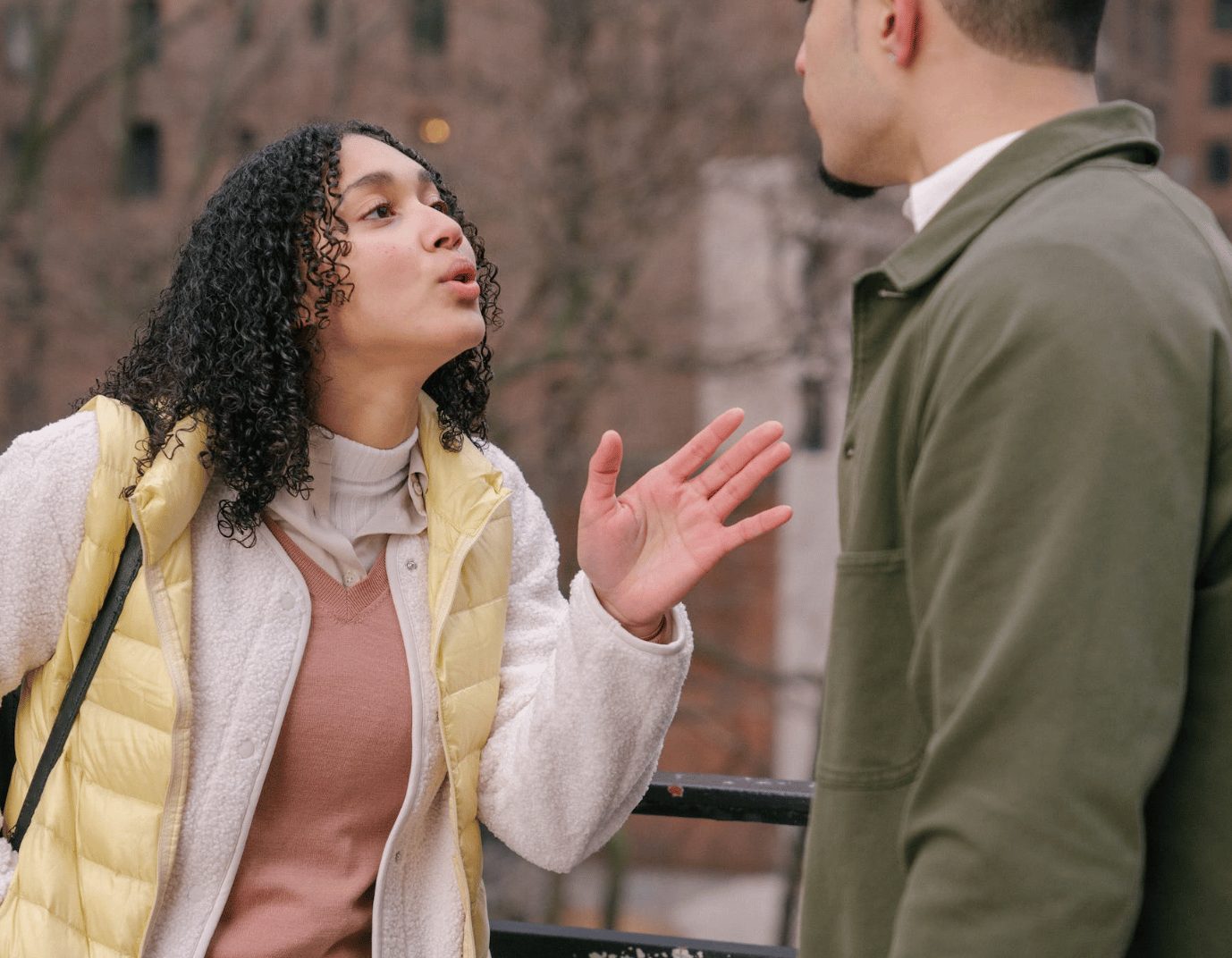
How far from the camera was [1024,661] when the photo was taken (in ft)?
3.91

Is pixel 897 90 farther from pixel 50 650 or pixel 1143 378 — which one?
pixel 50 650

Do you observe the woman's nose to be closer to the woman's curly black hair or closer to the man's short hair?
the woman's curly black hair

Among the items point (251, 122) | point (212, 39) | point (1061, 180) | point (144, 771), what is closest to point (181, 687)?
point (144, 771)

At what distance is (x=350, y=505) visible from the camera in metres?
2.40

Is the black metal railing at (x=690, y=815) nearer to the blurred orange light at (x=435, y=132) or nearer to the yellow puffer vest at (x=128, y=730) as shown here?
the yellow puffer vest at (x=128, y=730)

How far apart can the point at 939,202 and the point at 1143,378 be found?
38 cm

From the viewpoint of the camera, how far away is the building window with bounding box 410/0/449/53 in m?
14.4

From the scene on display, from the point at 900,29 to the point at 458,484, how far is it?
47.0 inches

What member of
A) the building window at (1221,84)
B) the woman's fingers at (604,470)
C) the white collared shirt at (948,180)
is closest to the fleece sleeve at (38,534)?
the woman's fingers at (604,470)

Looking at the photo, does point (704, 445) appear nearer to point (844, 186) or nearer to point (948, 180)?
point (844, 186)

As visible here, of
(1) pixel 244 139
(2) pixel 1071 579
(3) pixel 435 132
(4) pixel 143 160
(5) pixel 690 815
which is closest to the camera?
(2) pixel 1071 579

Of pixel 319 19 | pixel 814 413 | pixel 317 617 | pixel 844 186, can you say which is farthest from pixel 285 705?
pixel 319 19

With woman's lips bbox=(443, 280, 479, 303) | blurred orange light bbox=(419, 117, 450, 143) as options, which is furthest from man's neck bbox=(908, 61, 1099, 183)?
blurred orange light bbox=(419, 117, 450, 143)

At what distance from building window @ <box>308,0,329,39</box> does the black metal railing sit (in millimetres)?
12819
